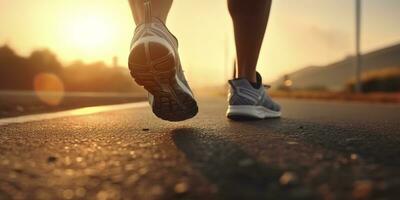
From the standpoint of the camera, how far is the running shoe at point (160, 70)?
81.0 inches

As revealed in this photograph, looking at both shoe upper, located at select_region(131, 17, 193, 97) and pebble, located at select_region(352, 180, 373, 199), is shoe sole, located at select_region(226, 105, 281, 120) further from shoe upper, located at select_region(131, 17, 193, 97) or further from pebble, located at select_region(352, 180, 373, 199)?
pebble, located at select_region(352, 180, 373, 199)

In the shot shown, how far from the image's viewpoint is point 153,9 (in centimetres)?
222

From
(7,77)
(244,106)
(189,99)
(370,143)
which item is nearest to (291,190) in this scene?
(370,143)

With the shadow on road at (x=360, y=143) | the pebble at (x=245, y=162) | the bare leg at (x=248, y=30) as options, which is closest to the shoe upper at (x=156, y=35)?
the shadow on road at (x=360, y=143)

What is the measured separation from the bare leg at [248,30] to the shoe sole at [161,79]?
603 millimetres

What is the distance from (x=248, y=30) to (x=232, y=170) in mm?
1813

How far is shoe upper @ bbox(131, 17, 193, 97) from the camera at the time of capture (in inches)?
81.7

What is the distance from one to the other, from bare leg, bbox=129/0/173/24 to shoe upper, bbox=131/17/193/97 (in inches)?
1.7

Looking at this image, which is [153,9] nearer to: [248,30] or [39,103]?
[248,30]

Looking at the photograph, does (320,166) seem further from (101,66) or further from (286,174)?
(101,66)

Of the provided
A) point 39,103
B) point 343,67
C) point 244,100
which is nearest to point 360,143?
point 244,100

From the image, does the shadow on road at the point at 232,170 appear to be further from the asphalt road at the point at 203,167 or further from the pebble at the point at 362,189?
the pebble at the point at 362,189

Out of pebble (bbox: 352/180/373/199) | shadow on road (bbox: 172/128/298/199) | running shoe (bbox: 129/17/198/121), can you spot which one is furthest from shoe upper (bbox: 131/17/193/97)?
pebble (bbox: 352/180/373/199)

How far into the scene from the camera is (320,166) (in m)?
1.18
